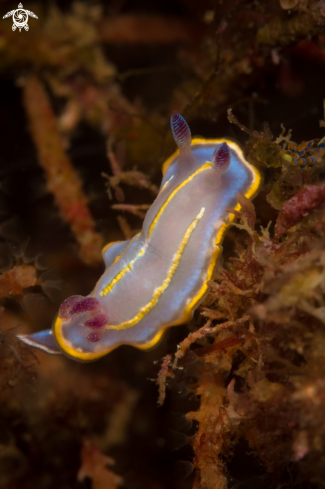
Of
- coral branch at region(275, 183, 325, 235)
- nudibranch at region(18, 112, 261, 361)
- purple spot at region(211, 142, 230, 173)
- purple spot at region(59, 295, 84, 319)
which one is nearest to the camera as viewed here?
coral branch at region(275, 183, 325, 235)

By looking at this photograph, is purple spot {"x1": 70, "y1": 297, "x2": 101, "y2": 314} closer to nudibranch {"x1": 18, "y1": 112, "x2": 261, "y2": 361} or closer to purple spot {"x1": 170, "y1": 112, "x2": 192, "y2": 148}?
nudibranch {"x1": 18, "y1": 112, "x2": 261, "y2": 361}

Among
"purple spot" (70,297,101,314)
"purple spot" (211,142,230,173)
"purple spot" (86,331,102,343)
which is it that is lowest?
"purple spot" (86,331,102,343)

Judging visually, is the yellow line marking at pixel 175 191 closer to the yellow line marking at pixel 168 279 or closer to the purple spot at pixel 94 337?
the yellow line marking at pixel 168 279

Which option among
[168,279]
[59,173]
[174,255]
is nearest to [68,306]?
[168,279]

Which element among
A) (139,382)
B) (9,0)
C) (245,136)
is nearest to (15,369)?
(139,382)

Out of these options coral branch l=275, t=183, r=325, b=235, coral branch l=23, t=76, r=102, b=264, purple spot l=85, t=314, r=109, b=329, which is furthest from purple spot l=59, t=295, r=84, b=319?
coral branch l=275, t=183, r=325, b=235

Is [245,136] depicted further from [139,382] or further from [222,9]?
[139,382]

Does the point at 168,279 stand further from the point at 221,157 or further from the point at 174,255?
the point at 221,157
